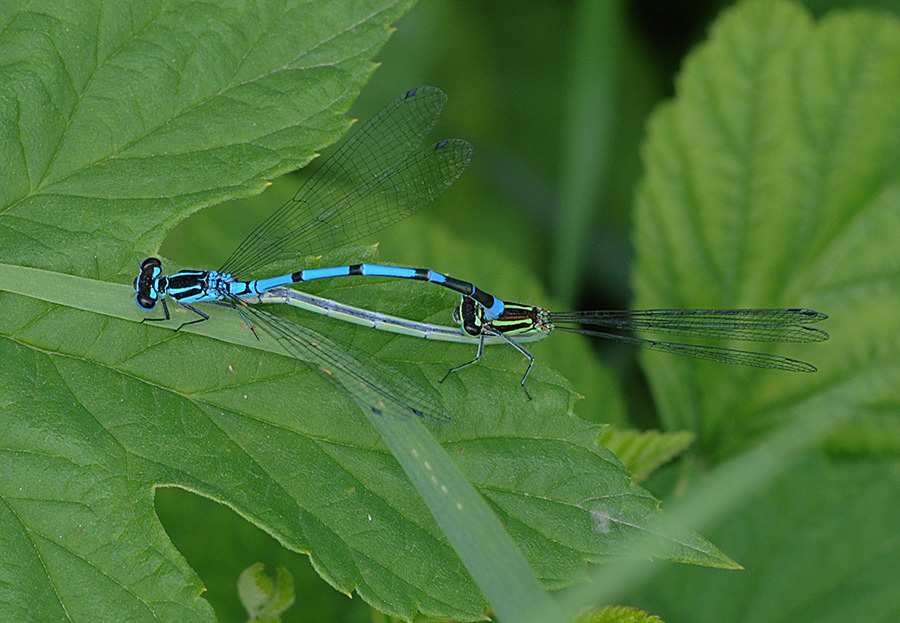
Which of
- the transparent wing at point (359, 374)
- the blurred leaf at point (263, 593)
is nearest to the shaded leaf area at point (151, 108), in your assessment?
the transparent wing at point (359, 374)

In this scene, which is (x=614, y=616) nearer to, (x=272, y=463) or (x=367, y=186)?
(x=272, y=463)

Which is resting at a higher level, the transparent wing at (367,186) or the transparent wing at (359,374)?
the transparent wing at (367,186)

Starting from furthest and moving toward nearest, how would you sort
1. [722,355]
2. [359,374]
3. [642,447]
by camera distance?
[722,355] < [642,447] < [359,374]

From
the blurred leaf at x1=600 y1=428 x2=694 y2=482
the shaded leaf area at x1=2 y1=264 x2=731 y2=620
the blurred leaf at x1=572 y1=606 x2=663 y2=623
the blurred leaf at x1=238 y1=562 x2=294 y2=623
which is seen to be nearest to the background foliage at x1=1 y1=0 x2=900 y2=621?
the blurred leaf at x1=600 y1=428 x2=694 y2=482

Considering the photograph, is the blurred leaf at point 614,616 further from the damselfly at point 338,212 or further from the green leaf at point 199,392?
the damselfly at point 338,212

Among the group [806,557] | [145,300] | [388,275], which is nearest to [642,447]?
[806,557]

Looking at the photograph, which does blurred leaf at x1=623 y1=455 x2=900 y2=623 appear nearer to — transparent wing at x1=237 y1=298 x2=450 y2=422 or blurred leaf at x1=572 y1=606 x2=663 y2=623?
blurred leaf at x1=572 y1=606 x2=663 y2=623

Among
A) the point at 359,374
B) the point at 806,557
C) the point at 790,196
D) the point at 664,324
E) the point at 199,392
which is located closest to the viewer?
the point at 199,392
